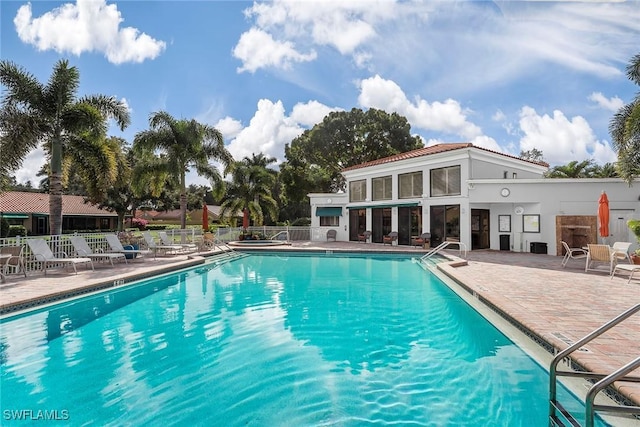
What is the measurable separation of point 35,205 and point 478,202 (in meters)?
41.1

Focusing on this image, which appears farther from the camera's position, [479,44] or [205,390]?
[479,44]

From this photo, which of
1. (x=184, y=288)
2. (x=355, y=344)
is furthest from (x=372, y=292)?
(x=184, y=288)

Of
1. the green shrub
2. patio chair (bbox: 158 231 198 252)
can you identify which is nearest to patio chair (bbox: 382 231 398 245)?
patio chair (bbox: 158 231 198 252)

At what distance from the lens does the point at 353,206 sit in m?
28.4

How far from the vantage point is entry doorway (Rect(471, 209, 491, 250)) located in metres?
21.9

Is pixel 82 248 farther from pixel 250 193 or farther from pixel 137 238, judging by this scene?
pixel 250 193

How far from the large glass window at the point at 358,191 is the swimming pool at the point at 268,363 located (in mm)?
17804

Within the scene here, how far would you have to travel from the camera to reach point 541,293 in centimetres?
922

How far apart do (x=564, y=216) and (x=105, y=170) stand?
23006 mm

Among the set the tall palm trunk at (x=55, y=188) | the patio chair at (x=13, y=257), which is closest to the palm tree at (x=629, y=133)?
the patio chair at (x=13, y=257)

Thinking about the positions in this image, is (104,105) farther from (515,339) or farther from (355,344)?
(515,339)

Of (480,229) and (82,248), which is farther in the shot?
(480,229)

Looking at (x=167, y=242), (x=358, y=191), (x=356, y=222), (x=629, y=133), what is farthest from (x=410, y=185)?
(x=167, y=242)

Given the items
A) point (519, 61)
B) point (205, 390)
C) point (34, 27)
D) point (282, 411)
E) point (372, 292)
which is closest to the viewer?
point (282, 411)
